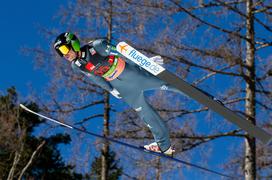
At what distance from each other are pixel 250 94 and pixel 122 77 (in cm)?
363

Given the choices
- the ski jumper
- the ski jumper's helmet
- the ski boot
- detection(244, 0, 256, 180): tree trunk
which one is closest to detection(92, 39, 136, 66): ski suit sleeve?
the ski jumper

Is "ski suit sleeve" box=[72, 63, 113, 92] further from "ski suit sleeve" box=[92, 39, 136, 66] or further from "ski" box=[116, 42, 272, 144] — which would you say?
"ski" box=[116, 42, 272, 144]

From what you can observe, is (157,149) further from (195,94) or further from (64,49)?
(64,49)

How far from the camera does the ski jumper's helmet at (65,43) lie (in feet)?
15.9

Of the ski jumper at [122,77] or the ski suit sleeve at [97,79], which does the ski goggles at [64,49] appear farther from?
the ski suit sleeve at [97,79]

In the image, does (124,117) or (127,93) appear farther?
(124,117)

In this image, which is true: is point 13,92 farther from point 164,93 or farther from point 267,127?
point 267,127

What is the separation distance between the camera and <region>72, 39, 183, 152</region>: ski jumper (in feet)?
16.5

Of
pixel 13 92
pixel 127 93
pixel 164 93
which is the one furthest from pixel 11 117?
pixel 127 93

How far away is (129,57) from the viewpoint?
4.86 m

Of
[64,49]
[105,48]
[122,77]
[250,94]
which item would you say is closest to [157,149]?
[122,77]

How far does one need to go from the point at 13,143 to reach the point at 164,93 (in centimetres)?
702

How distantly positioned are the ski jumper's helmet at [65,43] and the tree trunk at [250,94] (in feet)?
12.8

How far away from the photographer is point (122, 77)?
5.20m
